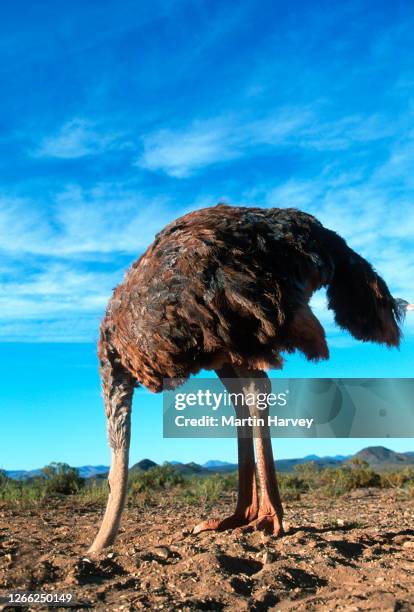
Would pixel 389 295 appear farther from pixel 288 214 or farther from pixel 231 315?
pixel 231 315

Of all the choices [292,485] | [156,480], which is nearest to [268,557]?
[292,485]

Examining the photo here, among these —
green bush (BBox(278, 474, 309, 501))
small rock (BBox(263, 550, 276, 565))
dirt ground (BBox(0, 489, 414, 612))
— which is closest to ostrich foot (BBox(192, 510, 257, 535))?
dirt ground (BBox(0, 489, 414, 612))

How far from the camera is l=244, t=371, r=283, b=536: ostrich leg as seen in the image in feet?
22.2

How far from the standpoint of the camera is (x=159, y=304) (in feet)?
21.5

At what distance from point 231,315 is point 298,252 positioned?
0.97 meters

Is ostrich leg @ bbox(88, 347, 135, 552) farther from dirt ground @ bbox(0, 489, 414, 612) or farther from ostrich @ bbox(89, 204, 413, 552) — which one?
dirt ground @ bbox(0, 489, 414, 612)

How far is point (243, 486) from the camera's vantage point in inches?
291

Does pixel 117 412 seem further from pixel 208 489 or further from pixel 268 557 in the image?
pixel 208 489

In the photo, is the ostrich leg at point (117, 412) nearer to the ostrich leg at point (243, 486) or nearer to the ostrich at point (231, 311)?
the ostrich at point (231, 311)

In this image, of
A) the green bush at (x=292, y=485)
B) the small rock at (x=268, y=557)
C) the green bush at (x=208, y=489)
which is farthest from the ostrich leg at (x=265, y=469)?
the green bush at (x=292, y=485)

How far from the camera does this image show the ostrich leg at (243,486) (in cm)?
734

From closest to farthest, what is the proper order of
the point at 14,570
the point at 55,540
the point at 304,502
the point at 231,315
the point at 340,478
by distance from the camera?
the point at 14,570
the point at 231,315
the point at 55,540
the point at 304,502
the point at 340,478

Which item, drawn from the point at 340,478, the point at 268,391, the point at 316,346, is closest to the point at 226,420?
the point at 268,391

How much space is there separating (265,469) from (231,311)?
5.10 ft
